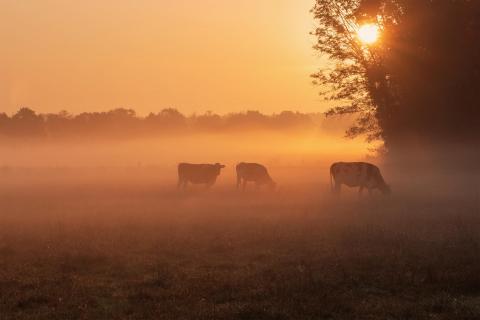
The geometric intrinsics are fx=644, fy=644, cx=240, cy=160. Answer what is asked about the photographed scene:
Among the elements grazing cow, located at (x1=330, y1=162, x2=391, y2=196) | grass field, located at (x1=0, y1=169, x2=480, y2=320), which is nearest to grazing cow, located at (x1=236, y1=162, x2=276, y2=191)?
grazing cow, located at (x1=330, y1=162, x2=391, y2=196)

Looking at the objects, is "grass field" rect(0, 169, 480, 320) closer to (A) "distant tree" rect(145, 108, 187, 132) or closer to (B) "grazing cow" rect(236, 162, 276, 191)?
(B) "grazing cow" rect(236, 162, 276, 191)

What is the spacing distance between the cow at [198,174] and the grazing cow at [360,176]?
7.79 m

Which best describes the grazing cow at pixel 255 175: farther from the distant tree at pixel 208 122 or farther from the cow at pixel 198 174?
the distant tree at pixel 208 122

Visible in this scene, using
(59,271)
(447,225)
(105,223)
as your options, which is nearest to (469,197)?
(447,225)

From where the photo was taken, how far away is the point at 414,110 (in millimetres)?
31516

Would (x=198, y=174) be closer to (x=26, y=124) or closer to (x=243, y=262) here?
(x=243, y=262)

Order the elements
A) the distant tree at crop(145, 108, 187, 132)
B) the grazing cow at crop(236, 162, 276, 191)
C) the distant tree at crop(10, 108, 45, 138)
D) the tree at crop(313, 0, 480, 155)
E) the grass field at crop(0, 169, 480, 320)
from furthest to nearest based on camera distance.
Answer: the distant tree at crop(145, 108, 187, 132)
the distant tree at crop(10, 108, 45, 138)
the grazing cow at crop(236, 162, 276, 191)
the tree at crop(313, 0, 480, 155)
the grass field at crop(0, 169, 480, 320)

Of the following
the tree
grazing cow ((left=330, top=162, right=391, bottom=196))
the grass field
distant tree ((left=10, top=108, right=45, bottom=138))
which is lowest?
the grass field

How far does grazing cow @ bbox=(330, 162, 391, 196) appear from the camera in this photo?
1168 inches

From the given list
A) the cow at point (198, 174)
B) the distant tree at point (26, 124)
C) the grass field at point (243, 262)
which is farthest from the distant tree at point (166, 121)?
the grass field at point (243, 262)

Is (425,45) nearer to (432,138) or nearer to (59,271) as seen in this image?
(432,138)

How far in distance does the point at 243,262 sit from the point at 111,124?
133 meters

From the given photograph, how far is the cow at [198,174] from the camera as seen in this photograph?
121 feet

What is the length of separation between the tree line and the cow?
85.2m
